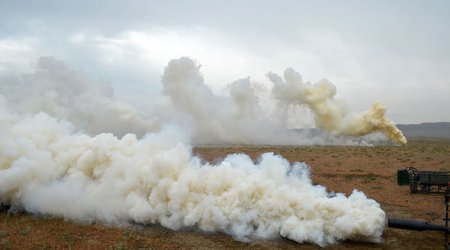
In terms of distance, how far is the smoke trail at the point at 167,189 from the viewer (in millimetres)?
17406

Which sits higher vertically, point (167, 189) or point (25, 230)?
point (167, 189)

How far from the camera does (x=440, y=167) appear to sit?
132 feet

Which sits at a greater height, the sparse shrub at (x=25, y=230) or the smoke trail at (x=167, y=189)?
the smoke trail at (x=167, y=189)

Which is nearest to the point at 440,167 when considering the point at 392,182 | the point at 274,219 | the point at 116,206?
the point at 392,182

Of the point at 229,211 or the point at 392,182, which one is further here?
the point at 392,182

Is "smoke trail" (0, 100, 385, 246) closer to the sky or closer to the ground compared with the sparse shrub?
closer to the sky

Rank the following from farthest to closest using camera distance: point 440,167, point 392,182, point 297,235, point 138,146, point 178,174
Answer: point 440,167 < point 392,182 < point 138,146 < point 178,174 < point 297,235

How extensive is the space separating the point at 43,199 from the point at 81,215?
2127 millimetres

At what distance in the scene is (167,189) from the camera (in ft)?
63.5

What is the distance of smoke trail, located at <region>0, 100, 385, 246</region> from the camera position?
A: 17406mm

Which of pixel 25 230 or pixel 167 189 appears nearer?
pixel 25 230

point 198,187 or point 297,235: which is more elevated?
point 198,187

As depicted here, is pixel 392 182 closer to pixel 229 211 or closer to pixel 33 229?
pixel 229 211

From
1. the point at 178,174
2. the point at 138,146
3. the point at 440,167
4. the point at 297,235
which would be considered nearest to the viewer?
the point at 297,235
